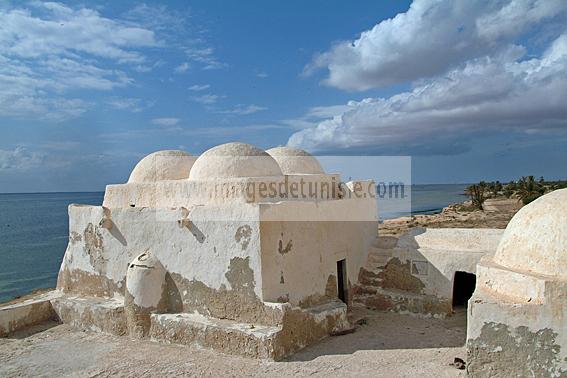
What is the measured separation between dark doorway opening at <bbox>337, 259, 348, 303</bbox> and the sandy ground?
897 millimetres

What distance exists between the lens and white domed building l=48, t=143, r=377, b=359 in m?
7.83

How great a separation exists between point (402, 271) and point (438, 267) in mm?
882

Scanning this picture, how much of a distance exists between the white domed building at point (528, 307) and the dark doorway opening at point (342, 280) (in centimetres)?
415

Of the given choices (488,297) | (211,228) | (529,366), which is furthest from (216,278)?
(529,366)

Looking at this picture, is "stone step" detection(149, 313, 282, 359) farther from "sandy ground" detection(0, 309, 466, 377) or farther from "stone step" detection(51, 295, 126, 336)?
"stone step" detection(51, 295, 126, 336)

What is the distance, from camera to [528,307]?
5.45 m

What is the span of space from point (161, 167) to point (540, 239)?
8.53 metres

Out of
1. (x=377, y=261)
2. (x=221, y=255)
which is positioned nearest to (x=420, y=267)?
(x=377, y=261)

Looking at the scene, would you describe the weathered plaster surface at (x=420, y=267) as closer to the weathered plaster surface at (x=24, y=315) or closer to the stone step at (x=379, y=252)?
the stone step at (x=379, y=252)

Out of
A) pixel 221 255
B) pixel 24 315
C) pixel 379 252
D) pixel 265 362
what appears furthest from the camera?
pixel 379 252

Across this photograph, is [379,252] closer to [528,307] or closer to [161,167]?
[528,307]

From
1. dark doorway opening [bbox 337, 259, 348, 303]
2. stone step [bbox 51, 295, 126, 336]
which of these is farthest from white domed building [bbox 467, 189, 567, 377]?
→ stone step [bbox 51, 295, 126, 336]

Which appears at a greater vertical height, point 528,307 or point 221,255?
point 221,255

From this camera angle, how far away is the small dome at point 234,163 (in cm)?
932
